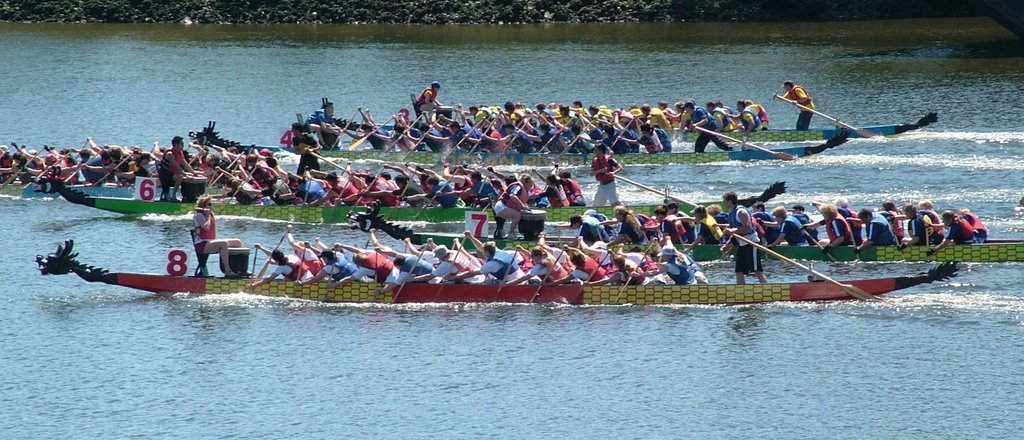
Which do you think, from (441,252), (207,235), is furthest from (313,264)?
(441,252)

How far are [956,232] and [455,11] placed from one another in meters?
47.9

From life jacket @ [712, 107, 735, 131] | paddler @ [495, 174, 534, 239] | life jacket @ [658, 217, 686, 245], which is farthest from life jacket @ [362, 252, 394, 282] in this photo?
life jacket @ [712, 107, 735, 131]

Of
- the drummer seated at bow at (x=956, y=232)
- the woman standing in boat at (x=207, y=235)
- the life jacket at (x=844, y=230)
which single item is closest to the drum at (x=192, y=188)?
the woman standing in boat at (x=207, y=235)

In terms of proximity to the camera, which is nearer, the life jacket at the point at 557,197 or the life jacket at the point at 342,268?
the life jacket at the point at 342,268

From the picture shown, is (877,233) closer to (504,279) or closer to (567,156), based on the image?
(504,279)

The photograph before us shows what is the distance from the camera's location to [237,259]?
29000 mm

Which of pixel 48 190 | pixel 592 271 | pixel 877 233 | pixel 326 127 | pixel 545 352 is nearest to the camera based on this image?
pixel 545 352

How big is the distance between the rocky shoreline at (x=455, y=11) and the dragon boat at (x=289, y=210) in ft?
128

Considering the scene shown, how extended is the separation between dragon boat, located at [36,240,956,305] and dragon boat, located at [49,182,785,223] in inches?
218

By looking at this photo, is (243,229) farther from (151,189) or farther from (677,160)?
(677,160)

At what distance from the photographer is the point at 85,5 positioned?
77.0 metres

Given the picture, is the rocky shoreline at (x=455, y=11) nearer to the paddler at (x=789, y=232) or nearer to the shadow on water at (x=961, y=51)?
the shadow on water at (x=961, y=51)

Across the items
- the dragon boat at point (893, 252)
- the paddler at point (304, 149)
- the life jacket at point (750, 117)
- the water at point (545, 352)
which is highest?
the life jacket at point (750, 117)

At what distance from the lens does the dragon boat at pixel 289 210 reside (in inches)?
1330
